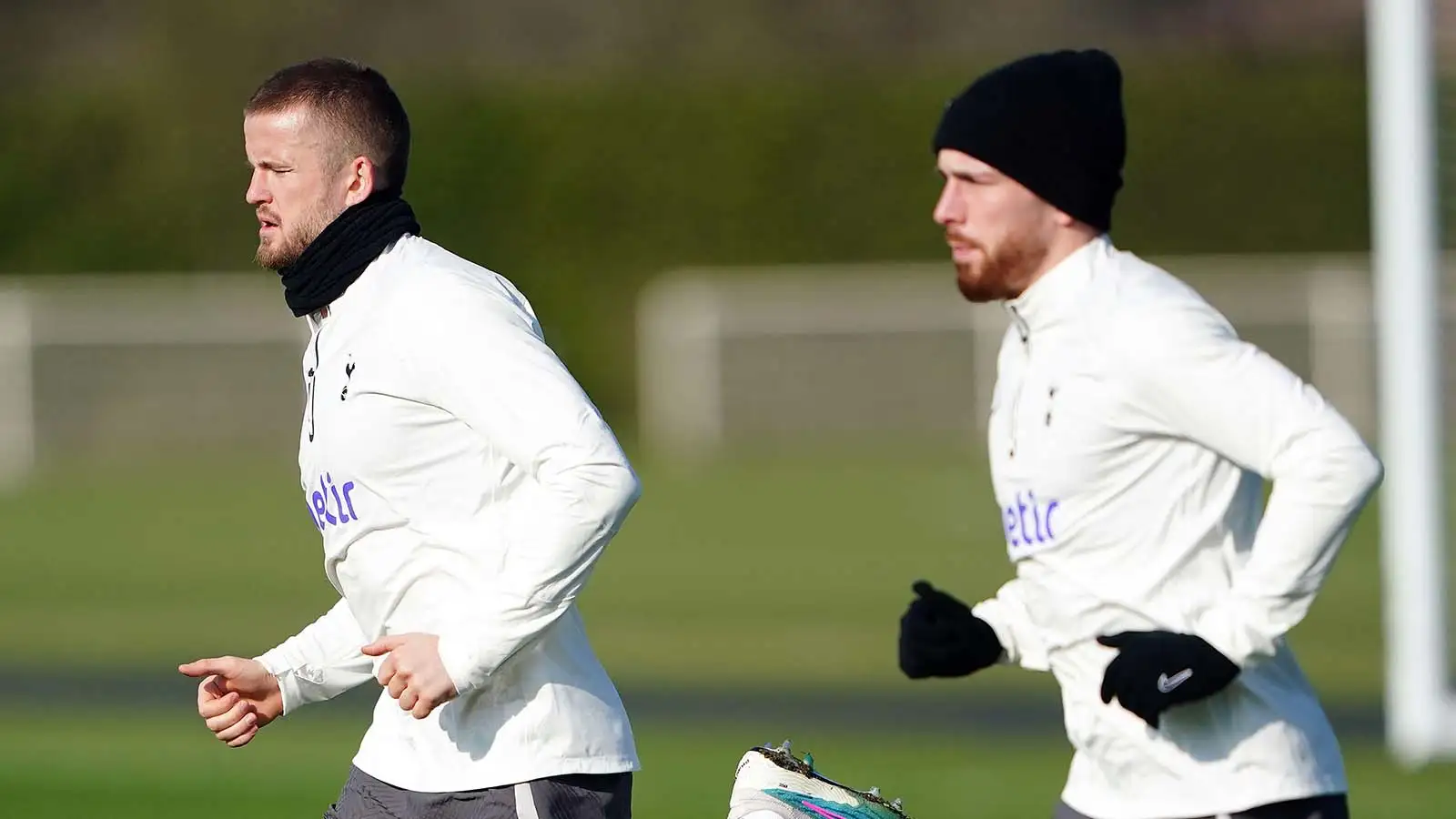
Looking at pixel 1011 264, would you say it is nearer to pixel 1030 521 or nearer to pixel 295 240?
pixel 1030 521

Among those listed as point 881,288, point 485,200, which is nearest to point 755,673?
point 881,288

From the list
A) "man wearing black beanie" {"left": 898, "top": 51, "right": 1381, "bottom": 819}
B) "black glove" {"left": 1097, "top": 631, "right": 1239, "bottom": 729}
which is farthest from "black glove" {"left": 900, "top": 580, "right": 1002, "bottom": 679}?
"black glove" {"left": 1097, "top": 631, "right": 1239, "bottom": 729}

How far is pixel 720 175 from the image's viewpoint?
3225cm

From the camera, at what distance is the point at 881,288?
30.4 m

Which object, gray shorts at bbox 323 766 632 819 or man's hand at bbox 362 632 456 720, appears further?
gray shorts at bbox 323 766 632 819

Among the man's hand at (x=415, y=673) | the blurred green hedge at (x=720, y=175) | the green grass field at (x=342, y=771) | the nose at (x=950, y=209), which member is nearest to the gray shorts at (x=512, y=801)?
the man's hand at (x=415, y=673)

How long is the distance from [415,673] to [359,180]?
3.16 feet

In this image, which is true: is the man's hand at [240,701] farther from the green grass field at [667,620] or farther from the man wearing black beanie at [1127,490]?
the green grass field at [667,620]

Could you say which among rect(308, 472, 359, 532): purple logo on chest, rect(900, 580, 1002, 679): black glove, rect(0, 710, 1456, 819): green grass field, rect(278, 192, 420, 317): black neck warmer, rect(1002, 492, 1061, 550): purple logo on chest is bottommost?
rect(0, 710, 1456, 819): green grass field

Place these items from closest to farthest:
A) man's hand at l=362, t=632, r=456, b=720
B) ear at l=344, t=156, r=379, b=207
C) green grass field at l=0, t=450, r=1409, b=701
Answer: man's hand at l=362, t=632, r=456, b=720, ear at l=344, t=156, r=379, b=207, green grass field at l=0, t=450, r=1409, b=701

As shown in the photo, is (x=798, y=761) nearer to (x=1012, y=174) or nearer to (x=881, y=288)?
(x=1012, y=174)

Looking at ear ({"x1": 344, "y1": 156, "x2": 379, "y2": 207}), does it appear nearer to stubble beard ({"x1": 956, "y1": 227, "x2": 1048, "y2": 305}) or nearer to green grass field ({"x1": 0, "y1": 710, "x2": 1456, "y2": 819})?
stubble beard ({"x1": 956, "y1": 227, "x2": 1048, "y2": 305})

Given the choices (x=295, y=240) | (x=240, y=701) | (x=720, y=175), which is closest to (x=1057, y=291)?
(x=295, y=240)

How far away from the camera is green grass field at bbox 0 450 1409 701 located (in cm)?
1371
